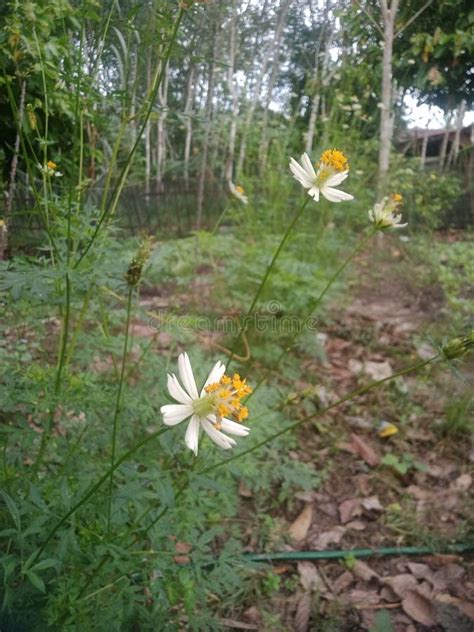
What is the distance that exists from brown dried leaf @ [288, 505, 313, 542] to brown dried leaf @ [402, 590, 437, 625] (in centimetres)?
33

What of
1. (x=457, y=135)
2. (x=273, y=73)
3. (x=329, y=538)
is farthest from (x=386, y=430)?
(x=273, y=73)

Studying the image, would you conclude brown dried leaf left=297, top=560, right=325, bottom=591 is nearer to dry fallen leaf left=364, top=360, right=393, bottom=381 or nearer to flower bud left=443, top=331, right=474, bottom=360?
flower bud left=443, top=331, right=474, bottom=360

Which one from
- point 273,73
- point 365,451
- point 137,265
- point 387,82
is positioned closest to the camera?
point 137,265

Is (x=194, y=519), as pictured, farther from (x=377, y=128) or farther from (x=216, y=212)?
(x=216, y=212)

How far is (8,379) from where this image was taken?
1044mm

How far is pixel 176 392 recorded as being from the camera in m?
0.69

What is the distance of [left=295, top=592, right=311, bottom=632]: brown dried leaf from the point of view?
1.26 metres

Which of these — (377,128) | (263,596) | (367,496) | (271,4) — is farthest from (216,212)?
(263,596)

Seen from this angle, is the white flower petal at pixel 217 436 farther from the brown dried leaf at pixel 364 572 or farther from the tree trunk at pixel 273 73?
the tree trunk at pixel 273 73

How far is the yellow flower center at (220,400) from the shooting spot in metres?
0.70

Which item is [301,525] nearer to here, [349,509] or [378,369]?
[349,509]

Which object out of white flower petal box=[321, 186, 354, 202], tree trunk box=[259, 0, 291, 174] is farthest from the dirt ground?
tree trunk box=[259, 0, 291, 174]

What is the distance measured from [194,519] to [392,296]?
222 cm

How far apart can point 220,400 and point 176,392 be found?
0.20 ft
